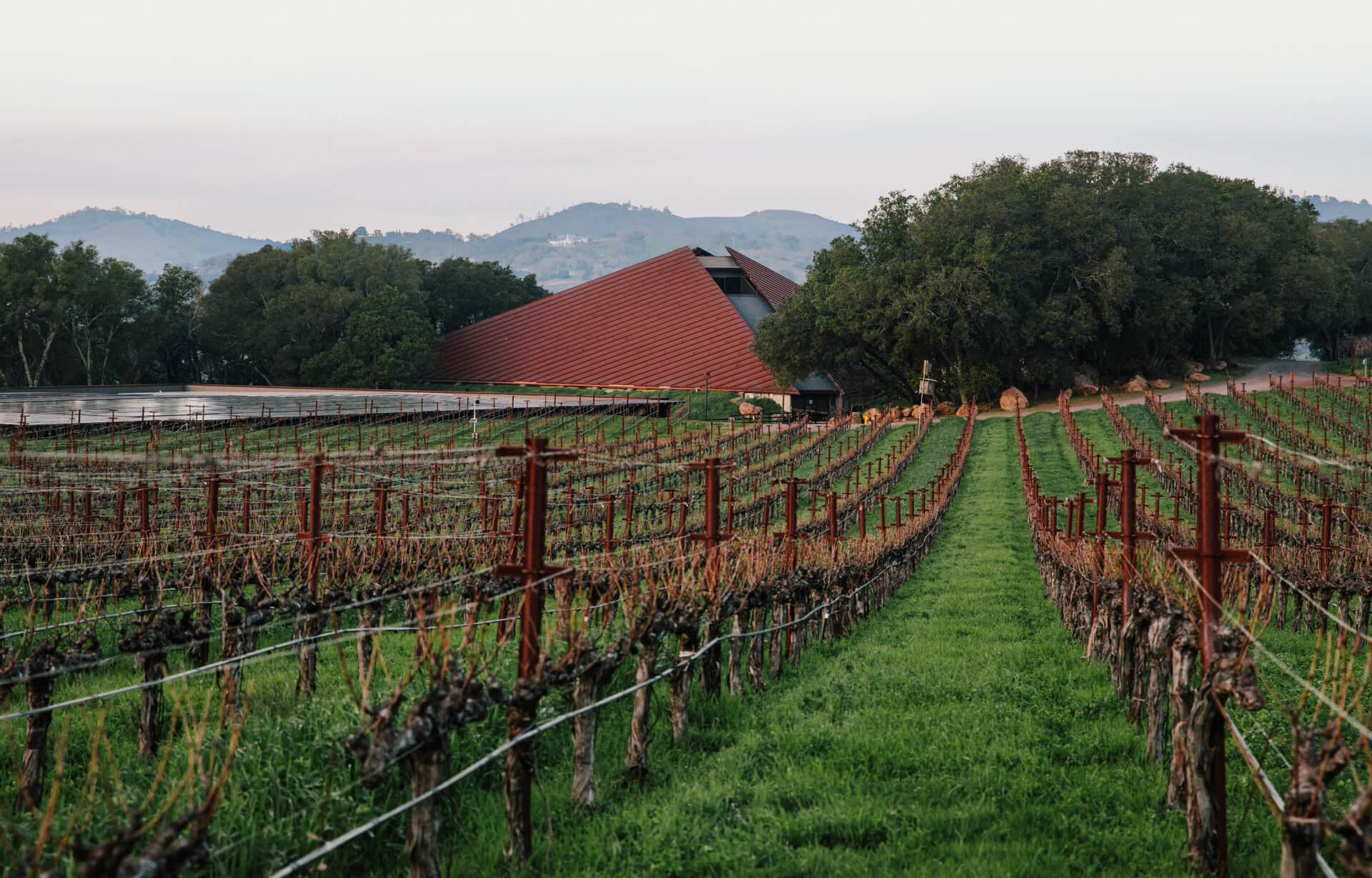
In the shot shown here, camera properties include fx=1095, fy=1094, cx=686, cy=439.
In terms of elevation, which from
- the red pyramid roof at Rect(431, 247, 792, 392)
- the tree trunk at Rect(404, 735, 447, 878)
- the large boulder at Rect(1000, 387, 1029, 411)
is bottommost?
the tree trunk at Rect(404, 735, 447, 878)

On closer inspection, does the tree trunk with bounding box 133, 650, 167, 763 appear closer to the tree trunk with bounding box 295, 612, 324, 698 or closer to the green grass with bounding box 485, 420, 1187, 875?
the tree trunk with bounding box 295, 612, 324, 698

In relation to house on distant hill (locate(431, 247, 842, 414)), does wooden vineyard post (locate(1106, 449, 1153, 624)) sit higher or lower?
lower

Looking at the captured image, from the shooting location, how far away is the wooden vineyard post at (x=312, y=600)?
10820 millimetres

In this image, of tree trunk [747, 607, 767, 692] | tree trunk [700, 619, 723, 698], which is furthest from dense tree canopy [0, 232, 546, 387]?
tree trunk [700, 619, 723, 698]

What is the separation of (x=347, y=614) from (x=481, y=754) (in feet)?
27.6

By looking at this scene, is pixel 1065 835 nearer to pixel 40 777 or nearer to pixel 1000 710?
pixel 1000 710

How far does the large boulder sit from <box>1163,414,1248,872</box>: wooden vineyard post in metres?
50.7

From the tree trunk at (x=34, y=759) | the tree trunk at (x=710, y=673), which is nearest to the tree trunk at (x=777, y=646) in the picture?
the tree trunk at (x=710, y=673)

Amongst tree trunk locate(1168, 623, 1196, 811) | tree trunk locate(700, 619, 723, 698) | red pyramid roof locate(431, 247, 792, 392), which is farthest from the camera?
red pyramid roof locate(431, 247, 792, 392)

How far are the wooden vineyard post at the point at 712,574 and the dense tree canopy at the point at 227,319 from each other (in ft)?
216

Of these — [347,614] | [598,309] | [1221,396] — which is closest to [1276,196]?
[1221,396]

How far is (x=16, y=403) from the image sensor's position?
2371 inches

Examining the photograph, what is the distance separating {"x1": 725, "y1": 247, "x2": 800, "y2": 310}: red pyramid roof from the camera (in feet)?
272

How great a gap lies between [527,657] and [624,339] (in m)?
71.4
